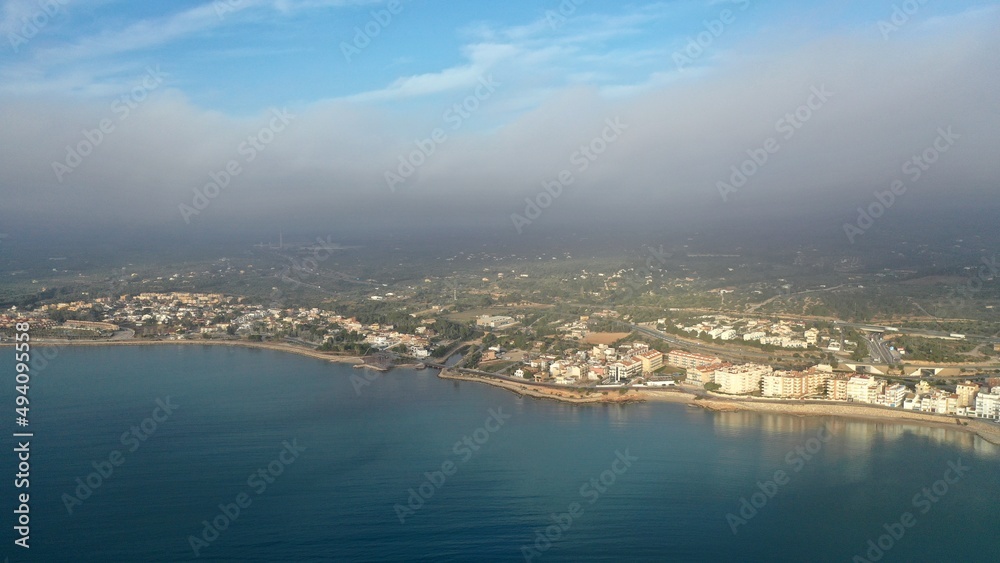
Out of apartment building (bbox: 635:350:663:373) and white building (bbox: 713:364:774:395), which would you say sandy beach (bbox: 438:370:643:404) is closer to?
white building (bbox: 713:364:774:395)

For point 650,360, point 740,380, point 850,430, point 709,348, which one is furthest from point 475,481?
point 709,348

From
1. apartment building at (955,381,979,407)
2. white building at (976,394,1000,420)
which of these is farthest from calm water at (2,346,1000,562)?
apartment building at (955,381,979,407)

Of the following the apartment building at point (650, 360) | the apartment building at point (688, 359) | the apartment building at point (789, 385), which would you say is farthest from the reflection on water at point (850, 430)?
the apartment building at point (650, 360)

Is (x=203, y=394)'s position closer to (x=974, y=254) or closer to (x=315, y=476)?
(x=315, y=476)

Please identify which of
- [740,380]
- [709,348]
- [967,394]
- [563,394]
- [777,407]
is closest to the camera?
[967,394]

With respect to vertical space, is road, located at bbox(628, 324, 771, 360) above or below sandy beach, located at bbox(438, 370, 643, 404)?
above

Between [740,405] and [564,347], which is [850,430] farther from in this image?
[564,347]

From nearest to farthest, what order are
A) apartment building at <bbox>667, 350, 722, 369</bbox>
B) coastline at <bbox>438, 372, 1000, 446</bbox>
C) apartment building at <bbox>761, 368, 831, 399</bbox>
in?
coastline at <bbox>438, 372, 1000, 446</bbox>, apartment building at <bbox>761, 368, 831, 399</bbox>, apartment building at <bbox>667, 350, 722, 369</bbox>

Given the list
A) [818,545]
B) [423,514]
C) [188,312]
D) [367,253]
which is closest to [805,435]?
[818,545]
